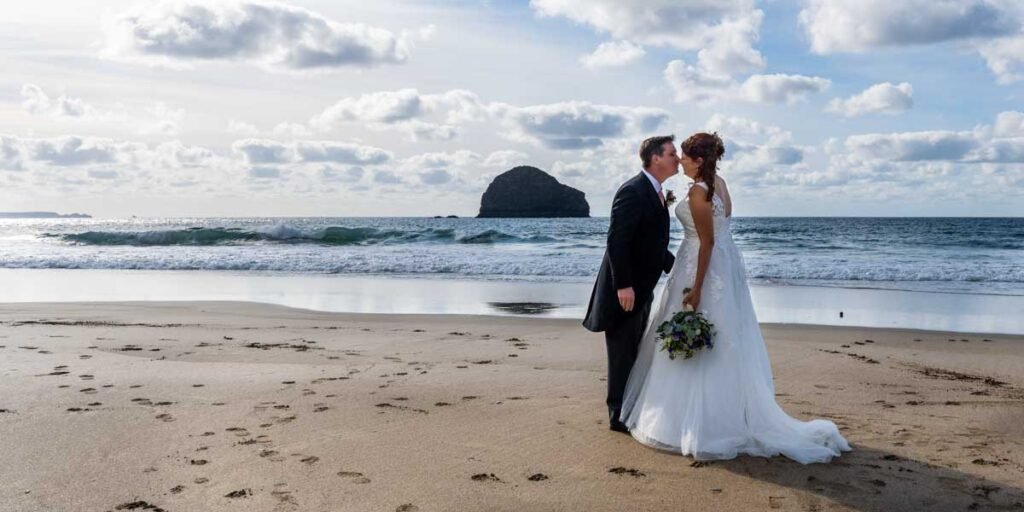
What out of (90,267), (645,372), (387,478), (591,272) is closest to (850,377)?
(645,372)

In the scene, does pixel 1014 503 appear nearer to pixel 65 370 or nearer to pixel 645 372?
pixel 645 372

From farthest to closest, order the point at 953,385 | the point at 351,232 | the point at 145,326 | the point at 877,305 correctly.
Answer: the point at 351,232
the point at 877,305
the point at 145,326
the point at 953,385

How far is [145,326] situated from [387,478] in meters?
7.36

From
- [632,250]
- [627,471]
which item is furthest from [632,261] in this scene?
[627,471]

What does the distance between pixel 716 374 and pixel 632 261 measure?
2.81 ft

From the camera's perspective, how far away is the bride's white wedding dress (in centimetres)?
452

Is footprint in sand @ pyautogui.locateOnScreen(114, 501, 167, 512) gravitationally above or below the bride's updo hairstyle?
below

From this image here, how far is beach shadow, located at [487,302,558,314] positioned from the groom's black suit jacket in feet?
23.4

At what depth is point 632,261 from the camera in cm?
492

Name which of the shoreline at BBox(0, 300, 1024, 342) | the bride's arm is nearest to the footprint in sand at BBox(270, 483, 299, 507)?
the bride's arm

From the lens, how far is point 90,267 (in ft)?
76.7

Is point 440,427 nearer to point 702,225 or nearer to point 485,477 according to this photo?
point 485,477

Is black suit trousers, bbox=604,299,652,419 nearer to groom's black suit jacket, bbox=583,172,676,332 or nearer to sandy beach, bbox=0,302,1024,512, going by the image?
groom's black suit jacket, bbox=583,172,676,332

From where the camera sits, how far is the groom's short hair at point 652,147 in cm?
485
